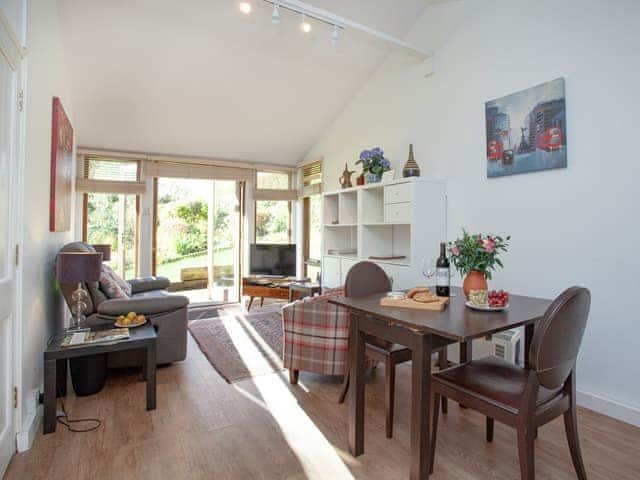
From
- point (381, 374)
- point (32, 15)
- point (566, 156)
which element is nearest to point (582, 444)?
point (381, 374)

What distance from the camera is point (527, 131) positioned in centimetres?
273

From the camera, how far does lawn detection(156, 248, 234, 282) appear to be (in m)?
5.34

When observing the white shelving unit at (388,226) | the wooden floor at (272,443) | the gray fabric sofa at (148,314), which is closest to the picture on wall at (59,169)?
the gray fabric sofa at (148,314)

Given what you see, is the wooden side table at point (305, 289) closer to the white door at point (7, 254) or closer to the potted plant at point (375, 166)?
the potted plant at point (375, 166)

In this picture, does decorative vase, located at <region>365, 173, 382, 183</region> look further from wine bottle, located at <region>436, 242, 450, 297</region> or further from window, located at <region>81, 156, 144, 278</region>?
window, located at <region>81, 156, 144, 278</region>

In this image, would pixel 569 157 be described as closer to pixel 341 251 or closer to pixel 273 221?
pixel 341 251

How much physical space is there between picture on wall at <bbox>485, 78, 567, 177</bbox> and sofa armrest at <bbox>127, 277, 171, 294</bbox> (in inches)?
153

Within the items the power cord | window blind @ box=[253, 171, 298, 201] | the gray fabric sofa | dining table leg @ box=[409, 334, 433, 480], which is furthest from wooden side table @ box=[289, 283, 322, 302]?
dining table leg @ box=[409, 334, 433, 480]

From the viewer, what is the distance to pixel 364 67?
4.33m

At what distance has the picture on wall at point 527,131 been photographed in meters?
2.55

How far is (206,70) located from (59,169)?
1857 millimetres

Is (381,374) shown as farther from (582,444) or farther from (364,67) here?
(364,67)

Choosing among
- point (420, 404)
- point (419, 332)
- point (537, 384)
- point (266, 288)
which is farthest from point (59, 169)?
point (537, 384)

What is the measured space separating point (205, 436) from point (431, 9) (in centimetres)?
412
